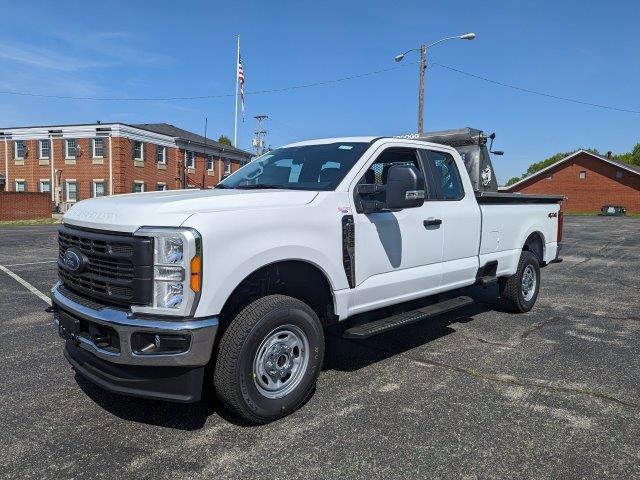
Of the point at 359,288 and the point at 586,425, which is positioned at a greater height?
the point at 359,288

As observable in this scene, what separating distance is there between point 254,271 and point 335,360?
6.09 ft

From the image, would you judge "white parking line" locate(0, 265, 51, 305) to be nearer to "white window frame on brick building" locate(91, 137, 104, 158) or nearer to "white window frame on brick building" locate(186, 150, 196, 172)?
"white window frame on brick building" locate(91, 137, 104, 158)

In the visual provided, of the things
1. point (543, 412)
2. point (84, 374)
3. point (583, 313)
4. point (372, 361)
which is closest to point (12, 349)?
point (84, 374)

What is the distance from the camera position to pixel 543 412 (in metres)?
3.75

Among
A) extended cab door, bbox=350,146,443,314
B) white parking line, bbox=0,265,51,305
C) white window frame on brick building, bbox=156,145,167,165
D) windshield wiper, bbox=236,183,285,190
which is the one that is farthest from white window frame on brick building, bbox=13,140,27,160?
extended cab door, bbox=350,146,443,314

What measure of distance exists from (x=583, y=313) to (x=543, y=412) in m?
3.87

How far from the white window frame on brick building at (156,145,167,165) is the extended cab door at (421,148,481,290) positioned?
39321 mm

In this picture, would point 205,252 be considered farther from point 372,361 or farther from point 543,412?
point 543,412

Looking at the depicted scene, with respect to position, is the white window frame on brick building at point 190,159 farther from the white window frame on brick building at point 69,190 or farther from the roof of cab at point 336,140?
the roof of cab at point 336,140

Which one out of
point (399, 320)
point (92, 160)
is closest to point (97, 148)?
point (92, 160)

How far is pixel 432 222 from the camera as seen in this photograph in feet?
16.0

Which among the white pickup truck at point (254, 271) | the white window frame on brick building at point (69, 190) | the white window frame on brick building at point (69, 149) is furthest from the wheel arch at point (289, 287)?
the white window frame on brick building at point (69, 149)

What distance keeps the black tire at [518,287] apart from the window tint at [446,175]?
1789 mm

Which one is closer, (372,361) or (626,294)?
(372,361)
